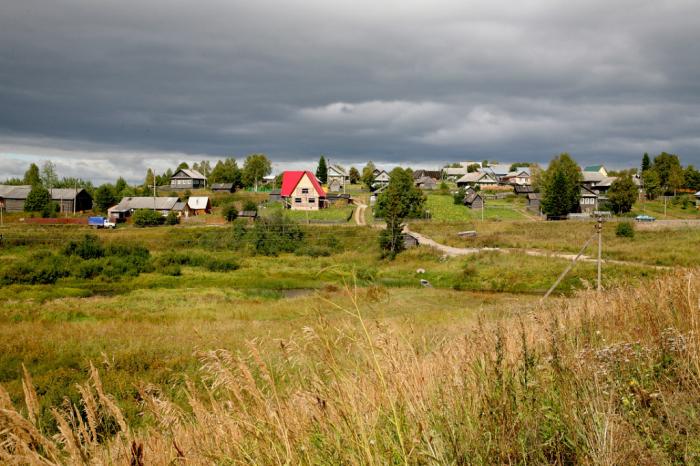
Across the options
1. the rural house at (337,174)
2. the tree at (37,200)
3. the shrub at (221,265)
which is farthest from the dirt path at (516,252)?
the rural house at (337,174)

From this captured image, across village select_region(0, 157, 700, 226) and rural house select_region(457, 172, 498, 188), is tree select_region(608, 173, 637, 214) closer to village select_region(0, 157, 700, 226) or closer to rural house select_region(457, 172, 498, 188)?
village select_region(0, 157, 700, 226)

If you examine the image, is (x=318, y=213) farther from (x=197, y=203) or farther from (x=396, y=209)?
(x=396, y=209)

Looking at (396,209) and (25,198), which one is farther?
(25,198)

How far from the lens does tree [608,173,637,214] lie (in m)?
79.6

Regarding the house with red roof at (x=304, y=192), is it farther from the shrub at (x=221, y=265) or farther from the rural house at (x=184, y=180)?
the shrub at (x=221, y=265)

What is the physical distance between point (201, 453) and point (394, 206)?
5651 centimetres

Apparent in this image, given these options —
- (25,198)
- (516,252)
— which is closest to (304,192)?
(516,252)

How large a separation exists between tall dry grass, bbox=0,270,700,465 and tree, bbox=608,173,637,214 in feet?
280

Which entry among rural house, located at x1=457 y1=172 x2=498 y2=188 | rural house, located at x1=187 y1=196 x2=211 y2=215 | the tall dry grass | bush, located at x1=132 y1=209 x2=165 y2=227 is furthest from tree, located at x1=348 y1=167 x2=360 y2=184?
the tall dry grass

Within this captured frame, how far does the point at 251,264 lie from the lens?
5053 centimetres

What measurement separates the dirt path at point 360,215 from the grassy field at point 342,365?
2276cm

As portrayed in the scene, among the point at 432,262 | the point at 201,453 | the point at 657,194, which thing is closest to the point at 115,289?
the point at 432,262

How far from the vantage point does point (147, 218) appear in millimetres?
72000

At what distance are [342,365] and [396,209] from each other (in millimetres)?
54398
